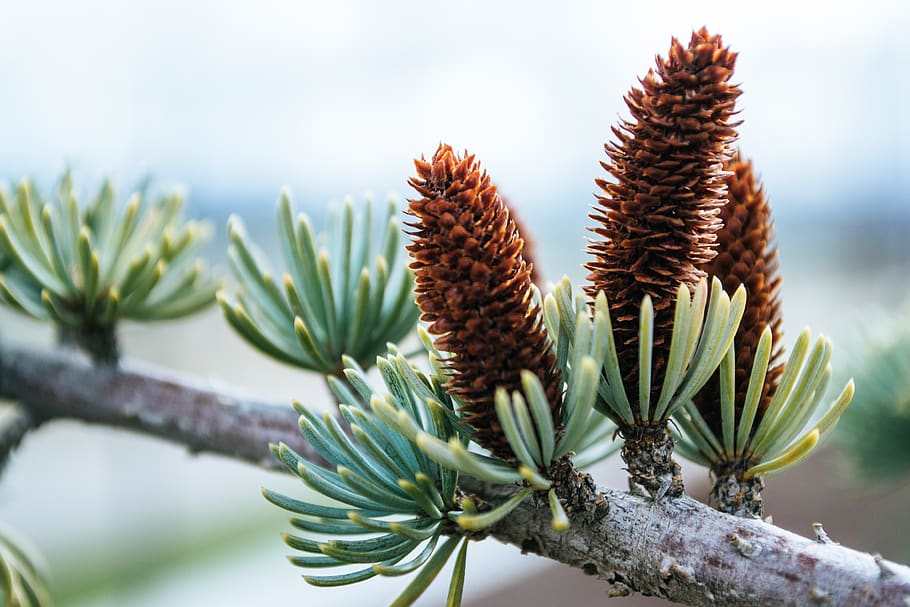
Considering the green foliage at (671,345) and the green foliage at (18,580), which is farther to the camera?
the green foliage at (18,580)

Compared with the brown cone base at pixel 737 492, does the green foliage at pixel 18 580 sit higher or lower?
lower

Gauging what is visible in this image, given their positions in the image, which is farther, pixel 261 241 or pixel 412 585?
pixel 261 241

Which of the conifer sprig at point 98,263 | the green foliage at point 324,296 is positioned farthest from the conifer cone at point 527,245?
the conifer sprig at point 98,263

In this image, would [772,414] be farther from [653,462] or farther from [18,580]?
[18,580]

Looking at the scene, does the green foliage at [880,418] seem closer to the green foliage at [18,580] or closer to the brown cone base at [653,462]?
the brown cone base at [653,462]

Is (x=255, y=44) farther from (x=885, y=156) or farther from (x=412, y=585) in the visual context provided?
(x=885, y=156)

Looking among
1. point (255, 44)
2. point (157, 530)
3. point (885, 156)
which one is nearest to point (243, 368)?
point (157, 530)
